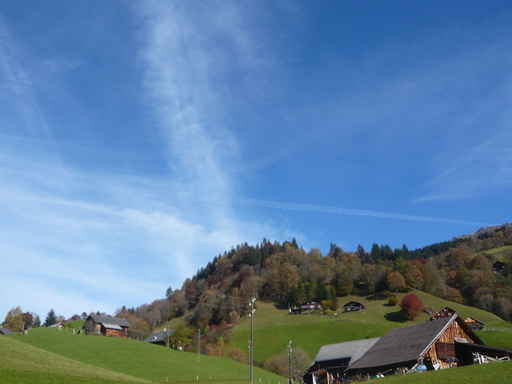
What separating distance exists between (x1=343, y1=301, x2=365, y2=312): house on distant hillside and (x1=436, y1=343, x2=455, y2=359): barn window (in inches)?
4498

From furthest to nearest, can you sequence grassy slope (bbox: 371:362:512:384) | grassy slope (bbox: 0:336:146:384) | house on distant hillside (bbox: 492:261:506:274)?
house on distant hillside (bbox: 492:261:506:274) → grassy slope (bbox: 0:336:146:384) → grassy slope (bbox: 371:362:512:384)

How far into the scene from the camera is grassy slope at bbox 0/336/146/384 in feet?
133

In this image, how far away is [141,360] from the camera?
280 ft

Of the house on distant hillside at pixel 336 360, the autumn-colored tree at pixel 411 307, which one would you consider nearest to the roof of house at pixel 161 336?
the autumn-colored tree at pixel 411 307

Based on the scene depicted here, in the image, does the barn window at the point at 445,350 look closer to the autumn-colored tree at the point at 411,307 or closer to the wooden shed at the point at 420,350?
the wooden shed at the point at 420,350

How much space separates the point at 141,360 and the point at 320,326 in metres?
74.7

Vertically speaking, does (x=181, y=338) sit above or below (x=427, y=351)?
above

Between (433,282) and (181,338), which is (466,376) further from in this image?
(433,282)

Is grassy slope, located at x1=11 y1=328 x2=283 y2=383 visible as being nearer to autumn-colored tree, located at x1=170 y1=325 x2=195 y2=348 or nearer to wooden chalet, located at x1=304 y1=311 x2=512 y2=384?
wooden chalet, located at x1=304 y1=311 x2=512 y2=384

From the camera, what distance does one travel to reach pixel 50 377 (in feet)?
139

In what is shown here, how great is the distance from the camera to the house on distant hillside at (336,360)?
7062 centimetres

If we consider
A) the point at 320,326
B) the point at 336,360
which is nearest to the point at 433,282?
the point at 320,326

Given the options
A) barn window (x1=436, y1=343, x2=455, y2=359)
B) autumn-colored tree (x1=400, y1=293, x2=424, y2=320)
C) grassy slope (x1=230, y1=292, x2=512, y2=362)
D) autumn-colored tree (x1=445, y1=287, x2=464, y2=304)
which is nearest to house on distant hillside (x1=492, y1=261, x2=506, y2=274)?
autumn-colored tree (x1=445, y1=287, x2=464, y2=304)

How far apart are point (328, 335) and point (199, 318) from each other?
2788 inches
